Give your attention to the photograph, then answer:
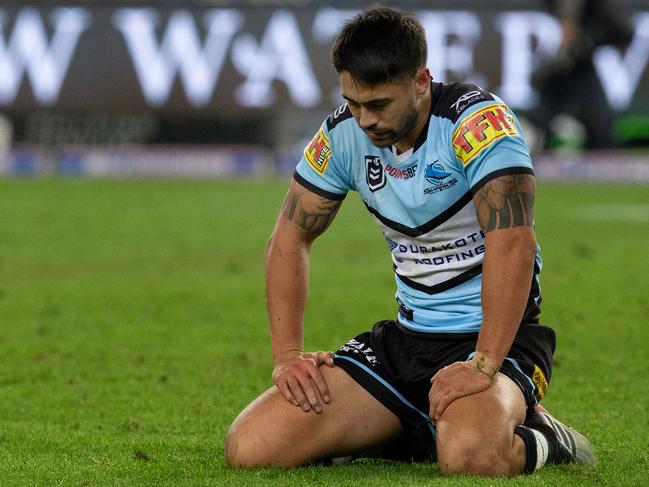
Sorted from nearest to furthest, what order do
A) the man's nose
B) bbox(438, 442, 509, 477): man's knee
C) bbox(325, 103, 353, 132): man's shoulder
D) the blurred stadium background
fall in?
bbox(438, 442, 509, 477): man's knee < the man's nose < bbox(325, 103, 353, 132): man's shoulder < the blurred stadium background

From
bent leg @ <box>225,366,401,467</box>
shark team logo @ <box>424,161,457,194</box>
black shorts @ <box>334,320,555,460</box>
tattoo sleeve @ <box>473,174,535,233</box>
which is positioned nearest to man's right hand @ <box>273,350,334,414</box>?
bent leg @ <box>225,366,401,467</box>

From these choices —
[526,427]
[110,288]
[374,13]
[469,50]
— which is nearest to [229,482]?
[526,427]

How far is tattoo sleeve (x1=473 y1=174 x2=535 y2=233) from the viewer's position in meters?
4.36

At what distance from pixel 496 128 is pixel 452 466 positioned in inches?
48.8

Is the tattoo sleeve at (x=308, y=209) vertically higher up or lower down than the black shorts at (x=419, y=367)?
higher up

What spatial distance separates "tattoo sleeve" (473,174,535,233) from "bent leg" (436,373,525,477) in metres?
0.61

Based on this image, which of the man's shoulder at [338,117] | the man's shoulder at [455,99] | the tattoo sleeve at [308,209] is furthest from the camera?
the tattoo sleeve at [308,209]

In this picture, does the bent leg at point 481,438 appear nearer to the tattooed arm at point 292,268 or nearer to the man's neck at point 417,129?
the tattooed arm at point 292,268

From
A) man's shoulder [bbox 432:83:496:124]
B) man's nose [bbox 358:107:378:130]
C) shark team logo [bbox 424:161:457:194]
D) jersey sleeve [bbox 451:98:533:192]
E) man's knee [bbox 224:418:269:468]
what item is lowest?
man's knee [bbox 224:418:269:468]

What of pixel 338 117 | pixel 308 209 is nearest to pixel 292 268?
pixel 308 209

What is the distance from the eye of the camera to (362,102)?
4.39m

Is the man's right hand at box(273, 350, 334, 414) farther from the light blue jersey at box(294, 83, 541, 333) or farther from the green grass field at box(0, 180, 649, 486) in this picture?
the light blue jersey at box(294, 83, 541, 333)

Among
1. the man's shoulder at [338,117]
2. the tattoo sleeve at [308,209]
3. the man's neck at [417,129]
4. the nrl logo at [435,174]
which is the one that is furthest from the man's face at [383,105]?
the tattoo sleeve at [308,209]

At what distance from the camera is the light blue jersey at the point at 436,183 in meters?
4.45
